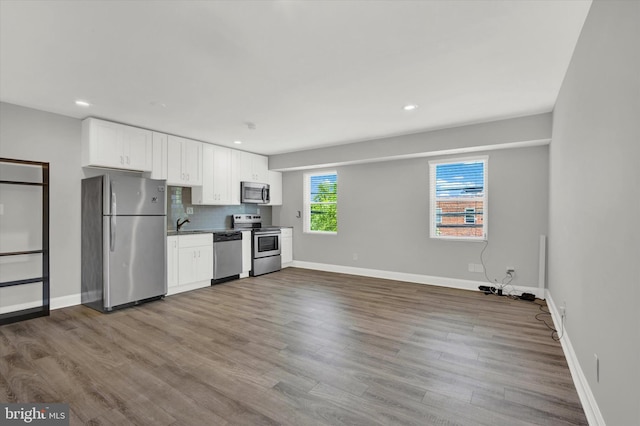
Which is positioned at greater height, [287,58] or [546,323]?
[287,58]

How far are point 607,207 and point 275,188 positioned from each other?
6.00m

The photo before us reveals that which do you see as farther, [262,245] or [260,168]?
[260,168]

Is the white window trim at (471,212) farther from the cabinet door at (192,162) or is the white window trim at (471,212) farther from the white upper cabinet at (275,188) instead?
the cabinet door at (192,162)

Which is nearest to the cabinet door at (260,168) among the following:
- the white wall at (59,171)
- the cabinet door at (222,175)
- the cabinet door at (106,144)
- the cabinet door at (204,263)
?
the cabinet door at (222,175)

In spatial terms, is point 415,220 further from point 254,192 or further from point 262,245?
point 254,192

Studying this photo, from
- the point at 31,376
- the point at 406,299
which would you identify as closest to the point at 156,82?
the point at 31,376

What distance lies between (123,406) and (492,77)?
13.3ft

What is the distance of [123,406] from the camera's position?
195 centimetres

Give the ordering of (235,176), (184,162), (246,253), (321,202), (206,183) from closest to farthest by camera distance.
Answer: (184,162) → (206,183) → (246,253) → (235,176) → (321,202)

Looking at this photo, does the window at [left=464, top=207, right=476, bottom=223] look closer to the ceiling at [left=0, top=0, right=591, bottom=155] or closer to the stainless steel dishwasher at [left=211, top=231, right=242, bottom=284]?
the ceiling at [left=0, top=0, right=591, bottom=155]

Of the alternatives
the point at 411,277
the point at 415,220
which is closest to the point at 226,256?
the point at 411,277

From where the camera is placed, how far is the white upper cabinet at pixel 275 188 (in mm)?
6850

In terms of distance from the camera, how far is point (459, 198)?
496 cm

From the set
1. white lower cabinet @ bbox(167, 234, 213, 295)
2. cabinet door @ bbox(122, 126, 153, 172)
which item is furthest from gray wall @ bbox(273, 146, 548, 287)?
cabinet door @ bbox(122, 126, 153, 172)
